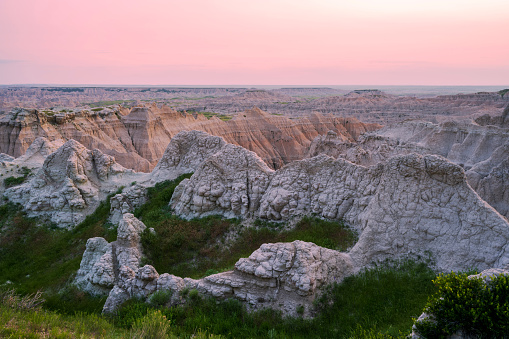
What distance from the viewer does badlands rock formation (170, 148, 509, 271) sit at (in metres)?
11.1

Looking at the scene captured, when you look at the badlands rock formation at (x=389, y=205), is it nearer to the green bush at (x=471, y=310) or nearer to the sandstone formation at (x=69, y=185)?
the green bush at (x=471, y=310)

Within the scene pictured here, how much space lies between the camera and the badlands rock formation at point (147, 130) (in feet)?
141

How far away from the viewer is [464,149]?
29500 mm

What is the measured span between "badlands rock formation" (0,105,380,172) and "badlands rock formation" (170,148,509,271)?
96.2 feet

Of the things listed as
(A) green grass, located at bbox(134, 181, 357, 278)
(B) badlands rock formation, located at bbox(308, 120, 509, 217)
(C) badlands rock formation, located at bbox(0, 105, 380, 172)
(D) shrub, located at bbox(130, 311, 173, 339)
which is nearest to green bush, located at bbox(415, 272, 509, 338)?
(A) green grass, located at bbox(134, 181, 357, 278)

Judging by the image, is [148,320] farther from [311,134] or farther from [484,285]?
[311,134]

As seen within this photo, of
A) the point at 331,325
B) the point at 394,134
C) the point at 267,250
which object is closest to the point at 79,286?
the point at 267,250

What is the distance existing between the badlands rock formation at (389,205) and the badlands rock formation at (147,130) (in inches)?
1154

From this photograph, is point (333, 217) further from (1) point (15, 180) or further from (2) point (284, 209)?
(1) point (15, 180)

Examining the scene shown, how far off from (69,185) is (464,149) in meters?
32.8

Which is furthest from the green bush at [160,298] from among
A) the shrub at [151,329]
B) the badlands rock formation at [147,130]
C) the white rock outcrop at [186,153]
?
the badlands rock formation at [147,130]

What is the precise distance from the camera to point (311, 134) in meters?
72.8

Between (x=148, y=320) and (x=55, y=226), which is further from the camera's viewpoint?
(x=55, y=226)

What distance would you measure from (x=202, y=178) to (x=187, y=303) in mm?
8336
